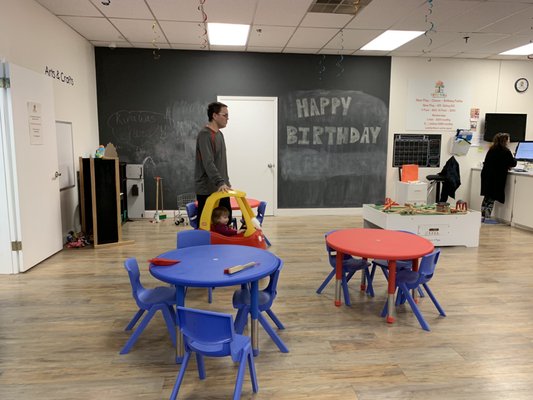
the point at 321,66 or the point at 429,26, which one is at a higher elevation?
the point at 429,26

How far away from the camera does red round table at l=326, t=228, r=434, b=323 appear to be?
2.87 meters

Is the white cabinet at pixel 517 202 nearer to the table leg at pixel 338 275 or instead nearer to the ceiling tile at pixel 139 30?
the table leg at pixel 338 275

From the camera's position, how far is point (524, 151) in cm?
704

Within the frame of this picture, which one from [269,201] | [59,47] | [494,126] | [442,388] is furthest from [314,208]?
[442,388]

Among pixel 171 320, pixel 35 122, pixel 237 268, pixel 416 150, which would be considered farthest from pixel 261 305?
pixel 416 150

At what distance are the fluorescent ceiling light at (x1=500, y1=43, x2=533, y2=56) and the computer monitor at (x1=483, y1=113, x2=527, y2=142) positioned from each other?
1054 millimetres

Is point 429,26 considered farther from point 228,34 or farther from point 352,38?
point 228,34

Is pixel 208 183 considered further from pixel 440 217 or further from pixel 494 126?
pixel 494 126

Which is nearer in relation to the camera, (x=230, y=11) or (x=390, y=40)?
(x=230, y=11)

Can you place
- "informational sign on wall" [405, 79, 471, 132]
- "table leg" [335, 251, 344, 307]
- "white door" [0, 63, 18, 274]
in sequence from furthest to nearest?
"informational sign on wall" [405, 79, 471, 132], "white door" [0, 63, 18, 274], "table leg" [335, 251, 344, 307]

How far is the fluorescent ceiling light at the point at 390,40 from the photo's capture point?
5.69m

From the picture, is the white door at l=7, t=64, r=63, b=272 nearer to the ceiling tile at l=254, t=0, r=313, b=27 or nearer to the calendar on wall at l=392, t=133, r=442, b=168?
the ceiling tile at l=254, t=0, r=313, b=27

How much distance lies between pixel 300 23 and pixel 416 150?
346 cm

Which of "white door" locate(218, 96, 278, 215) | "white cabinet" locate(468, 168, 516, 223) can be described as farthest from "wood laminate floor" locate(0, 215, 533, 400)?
"white door" locate(218, 96, 278, 215)
